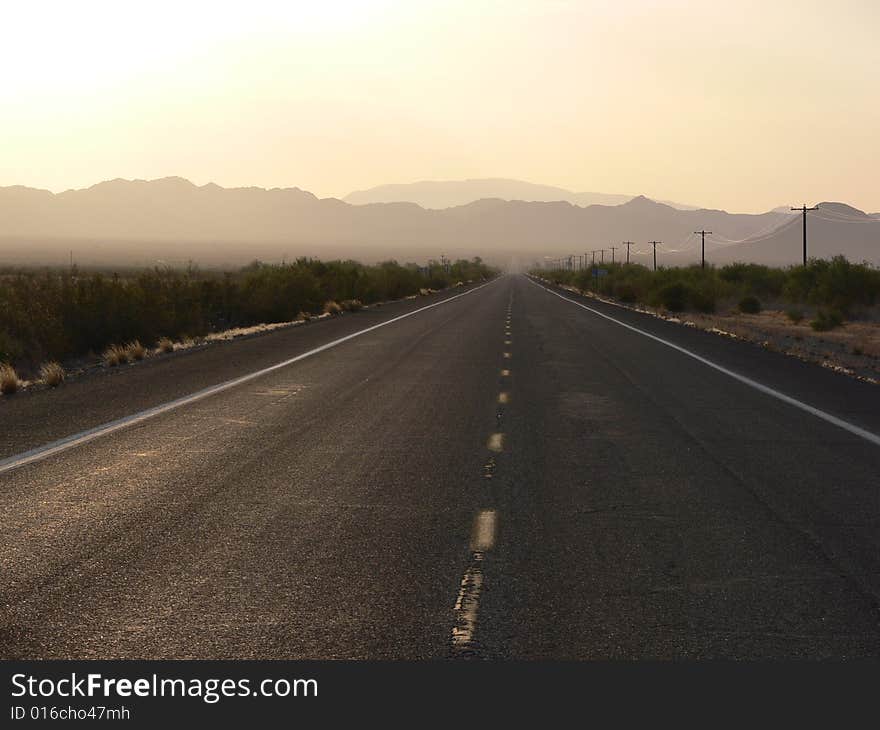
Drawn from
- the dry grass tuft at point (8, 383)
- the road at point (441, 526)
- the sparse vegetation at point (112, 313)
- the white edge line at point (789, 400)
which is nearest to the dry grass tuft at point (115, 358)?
the sparse vegetation at point (112, 313)

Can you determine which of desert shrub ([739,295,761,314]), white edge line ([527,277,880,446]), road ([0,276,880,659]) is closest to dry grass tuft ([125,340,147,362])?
road ([0,276,880,659])

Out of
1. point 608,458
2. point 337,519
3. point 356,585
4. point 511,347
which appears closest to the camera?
point 356,585

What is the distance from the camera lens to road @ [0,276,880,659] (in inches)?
215

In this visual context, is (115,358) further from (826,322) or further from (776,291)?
(776,291)

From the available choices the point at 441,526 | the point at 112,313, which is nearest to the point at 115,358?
the point at 112,313

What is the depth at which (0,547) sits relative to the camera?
7.05 meters

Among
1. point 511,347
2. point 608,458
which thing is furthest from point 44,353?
point 608,458

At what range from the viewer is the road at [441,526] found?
5.46 meters

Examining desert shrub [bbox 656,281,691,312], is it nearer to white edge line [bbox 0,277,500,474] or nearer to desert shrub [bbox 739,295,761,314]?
desert shrub [bbox 739,295,761,314]

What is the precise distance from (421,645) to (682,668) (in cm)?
124

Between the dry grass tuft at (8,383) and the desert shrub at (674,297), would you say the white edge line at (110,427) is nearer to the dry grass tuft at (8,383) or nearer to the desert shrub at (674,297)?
the dry grass tuft at (8,383)

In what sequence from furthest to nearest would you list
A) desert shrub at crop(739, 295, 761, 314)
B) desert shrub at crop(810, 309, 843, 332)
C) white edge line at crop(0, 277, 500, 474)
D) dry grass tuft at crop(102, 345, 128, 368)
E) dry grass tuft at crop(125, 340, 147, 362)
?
1. desert shrub at crop(739, 295, 761, 314)
2. desert shrub at crop(810, 309, 843, 332)
3. dry grass tuft at crop(125, 340, 147, 362)
4. dry grass tuft at crop(102, 345, 128, 368)
5. white edge line at crop(0, 277, 500, 474)

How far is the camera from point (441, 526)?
Answer: 774 cm

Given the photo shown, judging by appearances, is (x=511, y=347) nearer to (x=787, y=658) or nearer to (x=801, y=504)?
(x=801, y=504)
